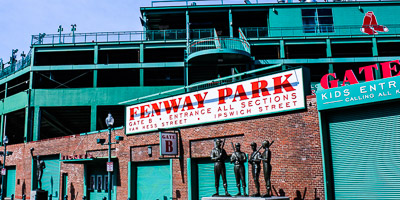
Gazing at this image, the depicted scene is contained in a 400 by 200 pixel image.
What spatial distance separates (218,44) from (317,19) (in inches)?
493

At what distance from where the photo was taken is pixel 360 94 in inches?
584

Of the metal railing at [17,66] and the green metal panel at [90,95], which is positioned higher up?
the metal railing at [17,66]

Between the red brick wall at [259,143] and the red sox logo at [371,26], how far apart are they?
2415cm

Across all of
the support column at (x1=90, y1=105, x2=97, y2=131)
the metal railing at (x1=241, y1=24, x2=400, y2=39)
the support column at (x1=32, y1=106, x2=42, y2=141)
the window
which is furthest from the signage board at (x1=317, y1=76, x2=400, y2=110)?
the support column at (x1=32, y1=106, x2=42, y2=141)

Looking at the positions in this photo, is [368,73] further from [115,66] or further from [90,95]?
[115,66]

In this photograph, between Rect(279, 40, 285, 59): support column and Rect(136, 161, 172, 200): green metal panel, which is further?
Rect(279, 40, 285, 59): support column

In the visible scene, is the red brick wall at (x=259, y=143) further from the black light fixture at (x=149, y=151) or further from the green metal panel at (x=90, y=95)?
the green metal panel at (x=90, y=95)

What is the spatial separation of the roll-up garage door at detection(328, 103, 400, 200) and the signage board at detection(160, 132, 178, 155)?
26.9 ft

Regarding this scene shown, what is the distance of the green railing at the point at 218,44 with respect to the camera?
31109 millimetres

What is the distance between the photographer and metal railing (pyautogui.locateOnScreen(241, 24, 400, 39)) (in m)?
37.1

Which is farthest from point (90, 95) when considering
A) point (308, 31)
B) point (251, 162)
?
point (251, 162)

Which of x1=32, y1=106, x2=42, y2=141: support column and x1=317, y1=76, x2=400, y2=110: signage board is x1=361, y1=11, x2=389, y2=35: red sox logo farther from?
x1=32, y1=106, x2=42, y2=141: support column

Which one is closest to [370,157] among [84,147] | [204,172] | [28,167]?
[204,172]

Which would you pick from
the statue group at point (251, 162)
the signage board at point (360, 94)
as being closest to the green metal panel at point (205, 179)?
the statue group at point (251, 162)
